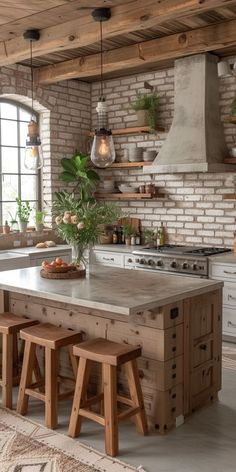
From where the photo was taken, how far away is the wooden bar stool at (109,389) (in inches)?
122

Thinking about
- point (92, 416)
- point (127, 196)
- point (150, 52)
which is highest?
point (150, 52)

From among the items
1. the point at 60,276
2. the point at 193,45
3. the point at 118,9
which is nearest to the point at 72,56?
the point at 193,45

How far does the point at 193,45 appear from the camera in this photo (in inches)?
198

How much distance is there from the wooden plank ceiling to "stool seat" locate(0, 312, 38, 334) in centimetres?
236

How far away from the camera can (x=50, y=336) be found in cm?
349

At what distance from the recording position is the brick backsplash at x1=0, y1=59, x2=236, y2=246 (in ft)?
20.0

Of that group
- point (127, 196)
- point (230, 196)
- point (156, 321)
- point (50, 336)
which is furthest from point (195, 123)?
point (50, 336)

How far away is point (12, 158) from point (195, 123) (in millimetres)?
2342

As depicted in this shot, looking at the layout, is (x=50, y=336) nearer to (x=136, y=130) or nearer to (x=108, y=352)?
(x=108, y=352)

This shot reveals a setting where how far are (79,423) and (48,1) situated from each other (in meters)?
2.99

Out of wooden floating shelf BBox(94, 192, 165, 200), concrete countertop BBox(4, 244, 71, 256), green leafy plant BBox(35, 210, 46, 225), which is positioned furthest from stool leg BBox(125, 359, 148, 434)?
green leafy plant BBox(35, 210, 46, 225)

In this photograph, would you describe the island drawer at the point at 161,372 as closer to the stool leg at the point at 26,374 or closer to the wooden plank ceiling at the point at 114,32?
the stool leg at the point at 26,374

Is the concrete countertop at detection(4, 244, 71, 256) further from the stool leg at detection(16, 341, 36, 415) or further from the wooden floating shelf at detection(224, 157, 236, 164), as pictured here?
the stool leg at detection(16, 341, 36, 415)

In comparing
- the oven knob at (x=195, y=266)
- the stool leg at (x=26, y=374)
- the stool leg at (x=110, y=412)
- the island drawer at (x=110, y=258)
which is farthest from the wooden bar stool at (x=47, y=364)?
the island drawer at (x=110, y=258)
